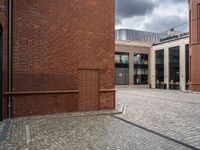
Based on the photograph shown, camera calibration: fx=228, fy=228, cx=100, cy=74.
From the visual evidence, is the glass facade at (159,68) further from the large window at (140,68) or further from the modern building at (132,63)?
the modern building at (132,63)

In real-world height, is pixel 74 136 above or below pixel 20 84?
below

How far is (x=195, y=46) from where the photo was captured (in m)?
27.8

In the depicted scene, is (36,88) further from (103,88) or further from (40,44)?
(103,88)

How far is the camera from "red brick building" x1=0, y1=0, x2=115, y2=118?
32.4 feet

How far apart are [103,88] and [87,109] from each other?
4.52 ft

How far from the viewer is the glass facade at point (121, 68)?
41.2m

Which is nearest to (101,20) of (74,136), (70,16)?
(70,16)

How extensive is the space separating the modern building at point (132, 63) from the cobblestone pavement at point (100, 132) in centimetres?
3112

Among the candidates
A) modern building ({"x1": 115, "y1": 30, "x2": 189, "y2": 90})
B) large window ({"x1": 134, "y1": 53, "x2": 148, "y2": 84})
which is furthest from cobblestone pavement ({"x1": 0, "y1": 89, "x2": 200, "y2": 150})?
large window ({"x1": 134, "y1": 53, "x2": 148, "y2": 84})

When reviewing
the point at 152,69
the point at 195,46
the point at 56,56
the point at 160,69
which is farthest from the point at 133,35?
the point at 56,56

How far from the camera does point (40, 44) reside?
10500 millimetres

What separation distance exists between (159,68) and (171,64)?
3435 mm

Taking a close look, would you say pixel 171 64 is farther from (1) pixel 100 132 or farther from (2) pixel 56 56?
(1) pixel 100 132

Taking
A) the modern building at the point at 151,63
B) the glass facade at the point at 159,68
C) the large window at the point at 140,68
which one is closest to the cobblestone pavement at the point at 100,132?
the modern building at the point at 151,63
